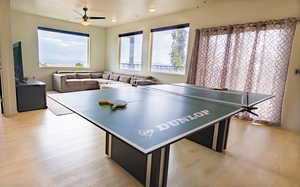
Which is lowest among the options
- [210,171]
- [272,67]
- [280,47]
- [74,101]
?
[210,171]

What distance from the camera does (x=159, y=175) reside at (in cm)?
158

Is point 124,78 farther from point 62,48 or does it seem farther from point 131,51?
point 62,48

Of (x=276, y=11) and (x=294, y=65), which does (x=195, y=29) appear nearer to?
(x=276, y=11)

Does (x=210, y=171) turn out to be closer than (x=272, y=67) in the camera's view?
Yes

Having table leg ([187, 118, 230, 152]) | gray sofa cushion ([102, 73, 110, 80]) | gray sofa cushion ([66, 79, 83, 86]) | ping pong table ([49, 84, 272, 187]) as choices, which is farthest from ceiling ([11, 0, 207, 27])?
ping pong table ([49, 84, 272, 187])

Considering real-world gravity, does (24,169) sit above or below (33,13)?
below

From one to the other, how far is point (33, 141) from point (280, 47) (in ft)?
15.6

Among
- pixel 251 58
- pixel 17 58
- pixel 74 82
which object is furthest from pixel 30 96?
pixel 251 58

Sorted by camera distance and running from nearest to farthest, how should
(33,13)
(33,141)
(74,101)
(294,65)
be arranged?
(74,101) < (33,141) < (294,65) < (33,13)

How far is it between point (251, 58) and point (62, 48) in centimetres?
671

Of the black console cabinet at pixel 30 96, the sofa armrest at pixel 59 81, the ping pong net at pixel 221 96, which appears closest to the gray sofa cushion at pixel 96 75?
the sofa armrest at pixel 59 81

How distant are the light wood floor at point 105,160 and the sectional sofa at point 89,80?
299 cm

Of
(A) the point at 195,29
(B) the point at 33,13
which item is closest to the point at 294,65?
(A) the point at 195,29

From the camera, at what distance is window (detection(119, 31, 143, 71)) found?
662 cm
